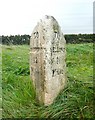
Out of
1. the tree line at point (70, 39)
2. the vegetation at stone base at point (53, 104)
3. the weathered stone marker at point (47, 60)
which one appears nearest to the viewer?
the vegetation at stone base at point (53, 104)

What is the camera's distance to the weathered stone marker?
6637mm

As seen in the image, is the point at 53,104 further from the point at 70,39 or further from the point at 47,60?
the point at 70,39

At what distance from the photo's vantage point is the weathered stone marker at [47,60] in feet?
21.8

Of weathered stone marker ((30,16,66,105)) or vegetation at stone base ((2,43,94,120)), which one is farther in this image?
weathered stone marker ((30,16,66,105))

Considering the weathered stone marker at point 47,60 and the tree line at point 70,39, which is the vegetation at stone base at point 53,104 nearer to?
the weathered stone marker at point 47,60

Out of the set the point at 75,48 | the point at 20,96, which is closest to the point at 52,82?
the point at 20,96

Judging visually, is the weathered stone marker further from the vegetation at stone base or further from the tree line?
the tree line

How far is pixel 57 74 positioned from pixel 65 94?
40 centimetres

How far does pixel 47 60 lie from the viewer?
6.62m

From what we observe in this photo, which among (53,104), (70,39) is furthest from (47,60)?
(70,39)

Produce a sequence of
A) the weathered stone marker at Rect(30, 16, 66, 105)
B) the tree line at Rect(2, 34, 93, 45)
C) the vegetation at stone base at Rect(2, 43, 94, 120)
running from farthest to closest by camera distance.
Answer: the tree line at Rect(2, 34, 93, 45) → the weathered stone marker at Rect(30, 16, 66, 105) → the vegetation at stone base at Rect(2, 43, 94, 120)

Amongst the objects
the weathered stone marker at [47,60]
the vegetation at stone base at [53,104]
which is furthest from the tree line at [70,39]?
the weathered stone marker at [47,60]

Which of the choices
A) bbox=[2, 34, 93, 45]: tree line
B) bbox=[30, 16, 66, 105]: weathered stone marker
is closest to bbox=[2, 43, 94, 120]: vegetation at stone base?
bbox=[30, 16, 66, 105]: weathered stone marker

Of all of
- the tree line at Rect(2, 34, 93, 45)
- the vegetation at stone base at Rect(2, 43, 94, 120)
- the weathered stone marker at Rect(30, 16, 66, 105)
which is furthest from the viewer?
the tree line at Rect(2, 34, 93, 45)
